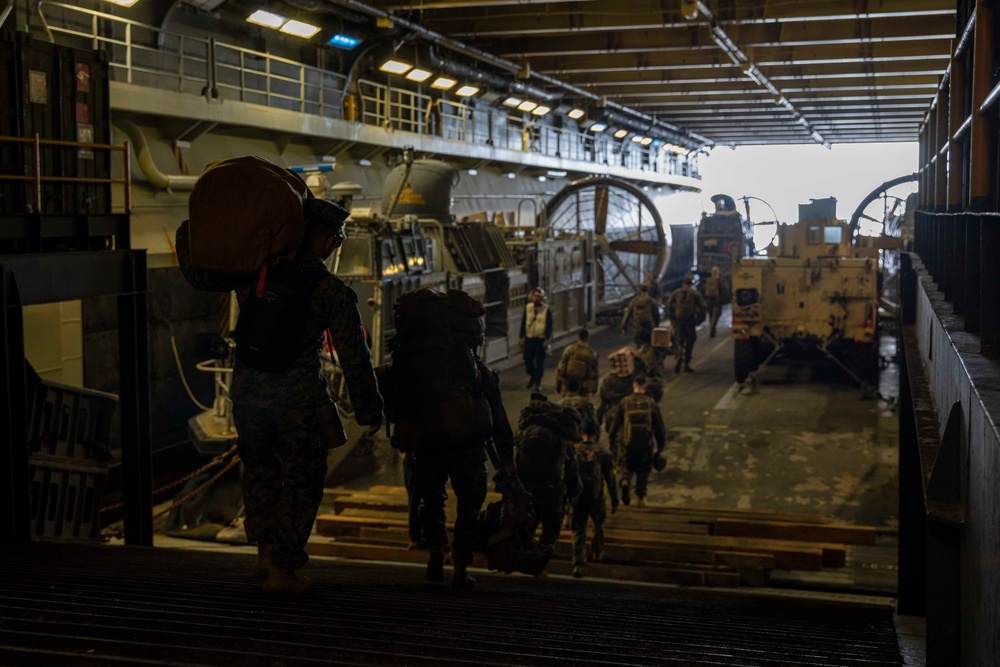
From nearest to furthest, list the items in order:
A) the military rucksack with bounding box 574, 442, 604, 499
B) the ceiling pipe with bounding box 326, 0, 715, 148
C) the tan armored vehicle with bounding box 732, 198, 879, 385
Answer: the military rucksack with bounding box 574, 442, 604, 499, the tan armored vehicle with bounding box 732, 198, 879, 385, the ceiling pipe with bounding box 326, 0, 715, 148

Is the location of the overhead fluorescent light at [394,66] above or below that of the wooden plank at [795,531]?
above

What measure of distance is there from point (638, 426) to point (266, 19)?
37.7ft

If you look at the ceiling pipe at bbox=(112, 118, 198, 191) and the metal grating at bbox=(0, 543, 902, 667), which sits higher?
the ceiling pipe at bbox=(112, 118, 198, 191)

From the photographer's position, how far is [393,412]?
220 inches

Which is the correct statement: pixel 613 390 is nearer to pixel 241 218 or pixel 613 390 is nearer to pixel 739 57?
pixel 241 218

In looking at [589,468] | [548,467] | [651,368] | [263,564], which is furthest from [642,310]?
[263,564]

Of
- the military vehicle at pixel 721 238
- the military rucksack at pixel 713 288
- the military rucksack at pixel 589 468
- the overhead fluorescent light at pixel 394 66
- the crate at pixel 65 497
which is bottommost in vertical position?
the crate at pixel 65 497

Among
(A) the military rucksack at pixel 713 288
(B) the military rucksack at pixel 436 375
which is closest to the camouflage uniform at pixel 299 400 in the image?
(B) the military rucksack at pixel 436 375

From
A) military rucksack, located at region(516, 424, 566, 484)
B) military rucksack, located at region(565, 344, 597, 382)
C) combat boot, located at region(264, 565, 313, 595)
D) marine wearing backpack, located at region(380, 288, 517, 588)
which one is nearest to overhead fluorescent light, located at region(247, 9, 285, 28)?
military rucksack, located at region(565, 344, 597, 382)

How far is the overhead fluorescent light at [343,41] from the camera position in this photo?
2019 centimetres

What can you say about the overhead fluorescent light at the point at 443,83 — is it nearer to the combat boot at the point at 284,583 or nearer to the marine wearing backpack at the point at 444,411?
the marine wearing backpack at the point at 444,411

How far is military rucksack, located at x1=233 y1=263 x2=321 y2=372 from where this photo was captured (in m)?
4.20

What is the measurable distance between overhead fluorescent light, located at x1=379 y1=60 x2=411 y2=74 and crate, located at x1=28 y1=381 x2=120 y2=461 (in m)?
13.8

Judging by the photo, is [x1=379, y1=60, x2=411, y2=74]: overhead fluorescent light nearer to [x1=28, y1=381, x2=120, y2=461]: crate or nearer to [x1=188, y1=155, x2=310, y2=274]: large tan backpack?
[x1=28, y1=381, x2=120, y2=461]: crate
